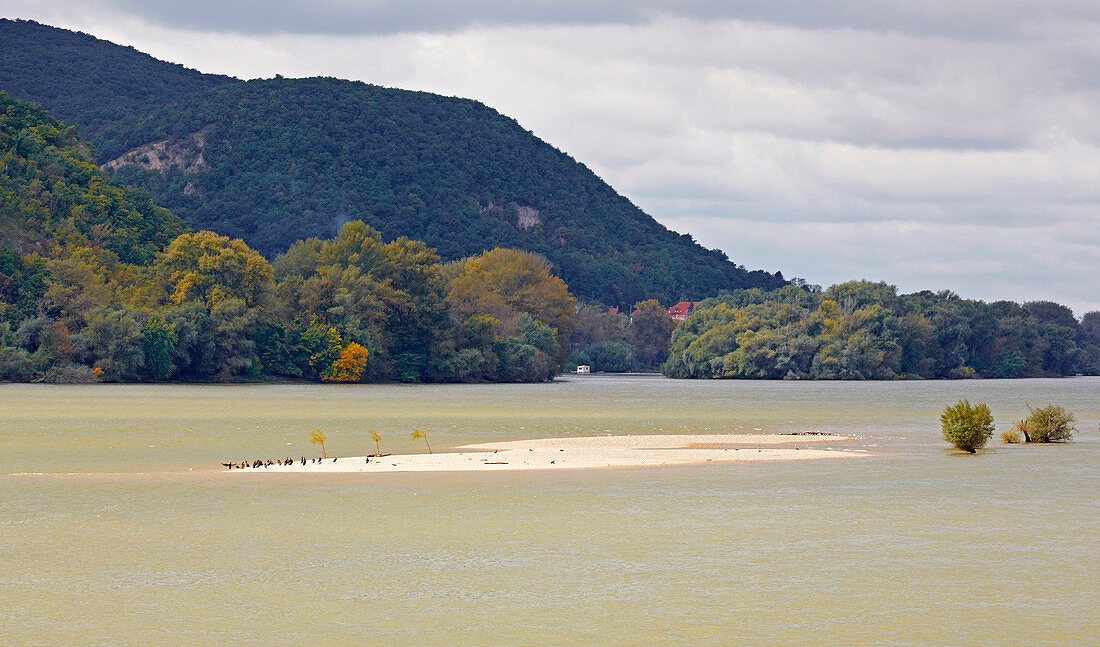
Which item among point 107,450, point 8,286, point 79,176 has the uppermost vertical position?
point 79,176

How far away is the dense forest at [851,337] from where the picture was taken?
166875 mm

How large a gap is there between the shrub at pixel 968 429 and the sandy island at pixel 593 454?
3309 millimetres

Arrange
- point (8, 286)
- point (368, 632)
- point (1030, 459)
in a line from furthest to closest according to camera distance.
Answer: point (8, 286) < point (1030, 459) < point (368, 632)

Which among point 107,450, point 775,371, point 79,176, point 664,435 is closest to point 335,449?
point 107,450

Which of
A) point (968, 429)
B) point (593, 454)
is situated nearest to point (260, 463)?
point (593, 454)

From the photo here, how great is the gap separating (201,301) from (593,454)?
86.1 m

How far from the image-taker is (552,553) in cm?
2073

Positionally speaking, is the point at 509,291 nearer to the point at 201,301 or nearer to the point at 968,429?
the point at 201,301

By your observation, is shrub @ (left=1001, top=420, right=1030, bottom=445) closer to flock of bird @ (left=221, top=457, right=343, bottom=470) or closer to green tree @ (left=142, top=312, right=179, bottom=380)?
flock of bird @ (left=221, top=457, right=343, bottom=470)

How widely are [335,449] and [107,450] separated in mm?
7175

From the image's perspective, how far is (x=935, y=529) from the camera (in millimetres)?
23469

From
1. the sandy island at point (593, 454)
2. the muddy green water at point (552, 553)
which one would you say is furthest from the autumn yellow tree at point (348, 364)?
the muddy green water at point (552, 553)

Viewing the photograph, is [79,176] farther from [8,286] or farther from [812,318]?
[812,318]

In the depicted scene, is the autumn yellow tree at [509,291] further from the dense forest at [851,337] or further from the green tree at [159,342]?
the green tree at [159,342]
